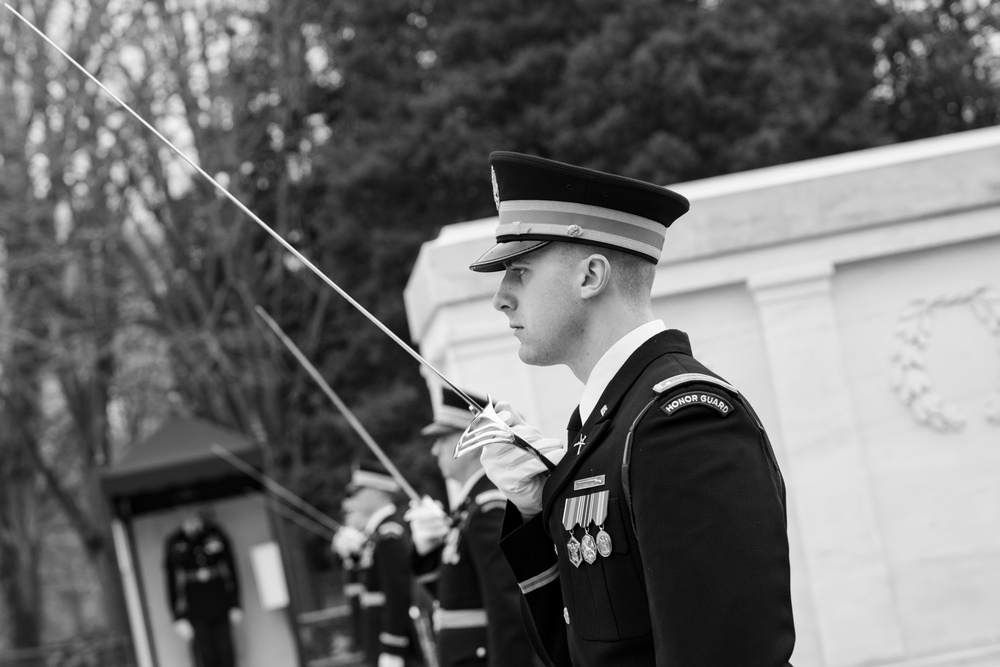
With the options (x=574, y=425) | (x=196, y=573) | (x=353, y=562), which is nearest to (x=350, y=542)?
(x=353, y=562)

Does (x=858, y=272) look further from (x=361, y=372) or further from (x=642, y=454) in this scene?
(x=361, y=372)

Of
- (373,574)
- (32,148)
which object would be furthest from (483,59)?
(373,574)

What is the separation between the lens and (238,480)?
1348cm

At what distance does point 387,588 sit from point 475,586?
2274mm

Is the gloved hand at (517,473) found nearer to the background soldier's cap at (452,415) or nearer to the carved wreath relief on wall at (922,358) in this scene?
the background soldier's cap at (452,415)

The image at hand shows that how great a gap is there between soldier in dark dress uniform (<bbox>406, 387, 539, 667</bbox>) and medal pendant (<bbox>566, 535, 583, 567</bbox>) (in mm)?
2010

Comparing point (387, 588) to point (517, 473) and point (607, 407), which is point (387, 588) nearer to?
point (517, 473)

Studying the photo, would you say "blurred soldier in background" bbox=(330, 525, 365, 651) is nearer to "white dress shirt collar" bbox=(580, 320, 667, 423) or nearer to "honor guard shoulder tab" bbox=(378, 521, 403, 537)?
"honor guard shoulder tab" bbox=(378, 521, 403, 537)

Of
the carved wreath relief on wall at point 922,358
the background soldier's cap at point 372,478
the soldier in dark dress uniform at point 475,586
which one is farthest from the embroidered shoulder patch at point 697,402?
the background soldier's cap at point 372,478

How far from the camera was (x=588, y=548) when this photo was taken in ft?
7.64

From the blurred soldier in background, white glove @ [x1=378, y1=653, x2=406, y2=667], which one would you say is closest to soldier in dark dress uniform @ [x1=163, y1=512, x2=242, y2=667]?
the blurred soldier in background

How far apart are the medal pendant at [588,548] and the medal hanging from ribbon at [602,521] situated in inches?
0.6

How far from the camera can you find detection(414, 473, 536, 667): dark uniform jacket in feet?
14.7

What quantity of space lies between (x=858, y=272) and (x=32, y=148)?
15729 mm
